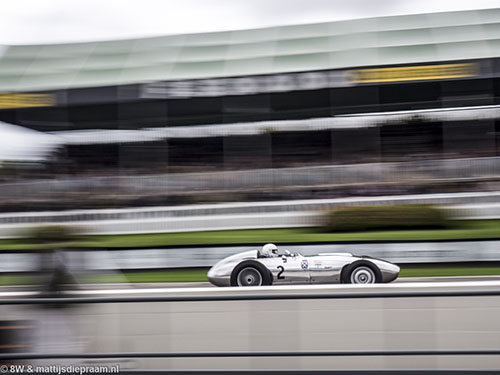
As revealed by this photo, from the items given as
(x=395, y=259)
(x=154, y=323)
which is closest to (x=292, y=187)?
(x=395, y=259)

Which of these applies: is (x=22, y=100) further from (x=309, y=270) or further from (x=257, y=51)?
(x=309, y=270)

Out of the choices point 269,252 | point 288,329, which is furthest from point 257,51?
point 288,329

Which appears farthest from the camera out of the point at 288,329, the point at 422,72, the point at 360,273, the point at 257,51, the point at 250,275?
the point at 257,51

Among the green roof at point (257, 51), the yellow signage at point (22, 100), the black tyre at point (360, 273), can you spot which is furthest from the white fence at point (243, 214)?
the green roof at point (257, 51)

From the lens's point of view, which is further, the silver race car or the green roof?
the green roof

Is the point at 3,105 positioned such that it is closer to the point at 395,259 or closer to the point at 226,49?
the point at 226,49

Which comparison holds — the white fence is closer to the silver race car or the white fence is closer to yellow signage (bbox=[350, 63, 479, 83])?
the silver race car

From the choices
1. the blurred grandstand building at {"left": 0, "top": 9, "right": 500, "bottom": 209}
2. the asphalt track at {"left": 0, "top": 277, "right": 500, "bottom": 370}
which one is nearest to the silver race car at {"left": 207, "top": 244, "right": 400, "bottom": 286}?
the asphalt track at {"left": 0, "top": 277, "right": 500, "bottom": 370}

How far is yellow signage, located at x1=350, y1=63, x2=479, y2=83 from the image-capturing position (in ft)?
42.2

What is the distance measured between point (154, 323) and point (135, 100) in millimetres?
10712

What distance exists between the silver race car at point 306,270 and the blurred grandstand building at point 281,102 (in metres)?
4.69

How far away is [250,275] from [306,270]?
0.83 meters

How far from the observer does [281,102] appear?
565 inches

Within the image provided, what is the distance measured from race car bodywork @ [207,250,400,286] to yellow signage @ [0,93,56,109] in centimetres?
868
